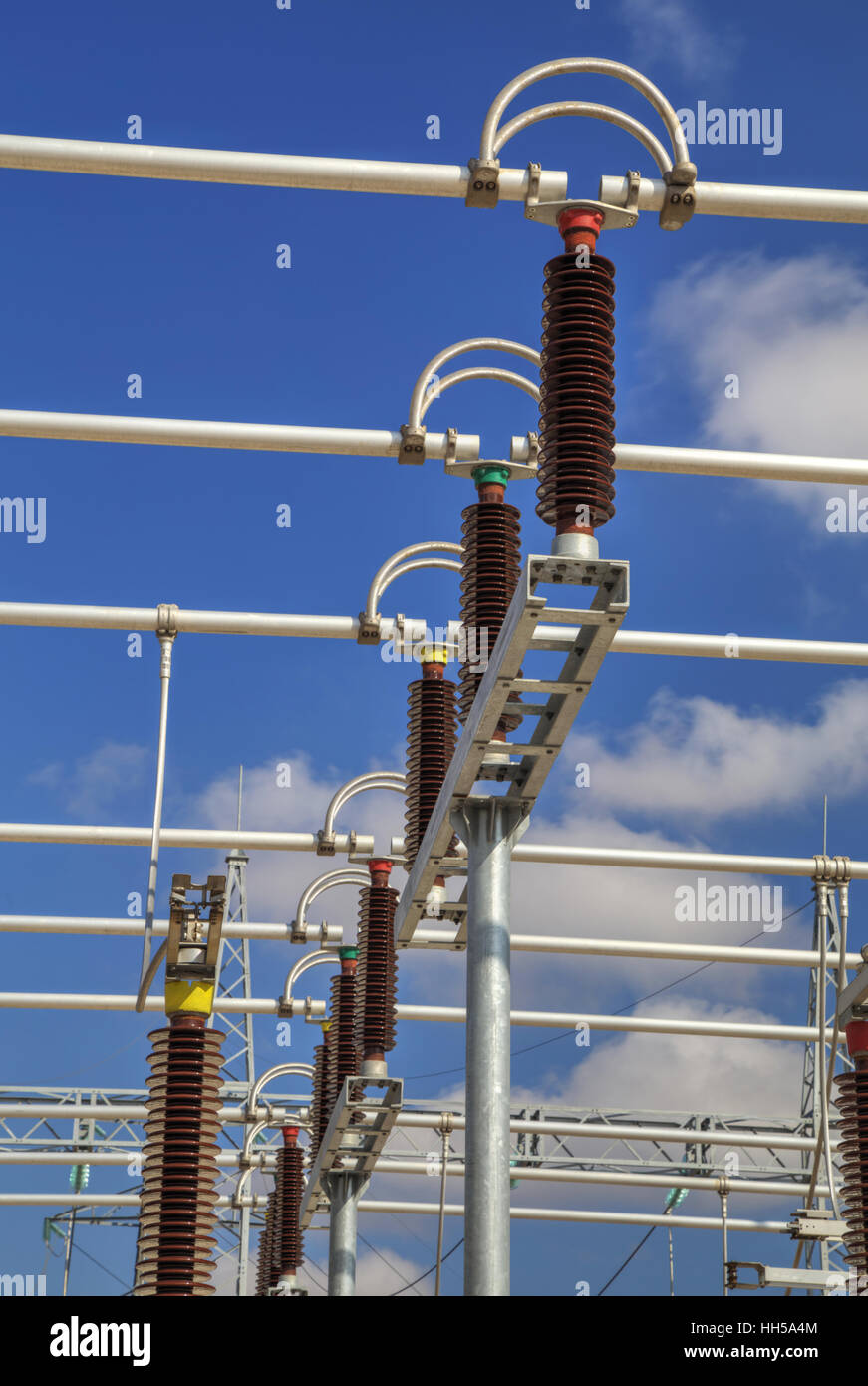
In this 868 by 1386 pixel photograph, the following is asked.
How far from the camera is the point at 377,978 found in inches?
686

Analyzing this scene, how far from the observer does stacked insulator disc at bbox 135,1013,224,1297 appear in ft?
31.7

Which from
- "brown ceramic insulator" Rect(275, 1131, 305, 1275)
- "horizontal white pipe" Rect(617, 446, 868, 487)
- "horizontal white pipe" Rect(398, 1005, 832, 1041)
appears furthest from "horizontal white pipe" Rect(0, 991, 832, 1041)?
"horizontal white pipe" Rect(617, 446, 868, 487)

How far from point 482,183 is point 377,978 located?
940 centimetres

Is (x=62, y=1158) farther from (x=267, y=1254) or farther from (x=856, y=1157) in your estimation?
(x=856, y=1157)

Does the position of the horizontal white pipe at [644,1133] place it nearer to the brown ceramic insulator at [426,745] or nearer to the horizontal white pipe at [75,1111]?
the horizontal white pipe at [75,1111]

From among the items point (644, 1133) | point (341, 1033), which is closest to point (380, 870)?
point (341, 1033)

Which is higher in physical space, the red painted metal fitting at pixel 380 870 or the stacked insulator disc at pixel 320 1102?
the red painted metal fitting at pixel 380 870

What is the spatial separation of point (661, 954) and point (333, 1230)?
4602 millimetres

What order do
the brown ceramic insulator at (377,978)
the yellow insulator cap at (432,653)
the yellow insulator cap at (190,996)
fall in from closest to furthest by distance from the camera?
the yellow insulator cap at (190,996) → the yellow insulator cap at (432,653) → the brown ceramic insulator at (377,978)

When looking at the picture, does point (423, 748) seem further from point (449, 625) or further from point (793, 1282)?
point (793, 1282)

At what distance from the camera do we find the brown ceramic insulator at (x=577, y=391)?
9.12 m

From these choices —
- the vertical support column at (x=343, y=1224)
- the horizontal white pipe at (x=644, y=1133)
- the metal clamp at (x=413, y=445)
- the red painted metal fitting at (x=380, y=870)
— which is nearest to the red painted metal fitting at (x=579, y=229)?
the metal clamp at (x=413, y=445)

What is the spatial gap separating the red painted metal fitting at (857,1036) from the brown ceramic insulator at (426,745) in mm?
3685
